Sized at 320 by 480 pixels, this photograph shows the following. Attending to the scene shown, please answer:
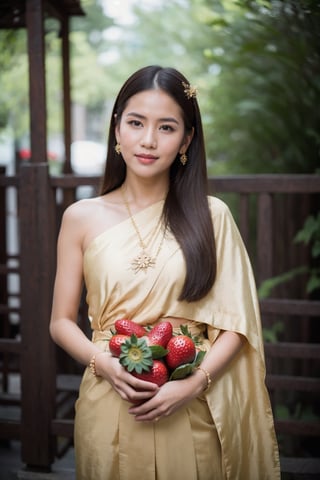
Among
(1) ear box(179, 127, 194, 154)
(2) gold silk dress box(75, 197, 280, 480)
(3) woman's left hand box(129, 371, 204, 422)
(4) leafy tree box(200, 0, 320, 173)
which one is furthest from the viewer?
(4) leafy tree box(200, 0, 320, 173)

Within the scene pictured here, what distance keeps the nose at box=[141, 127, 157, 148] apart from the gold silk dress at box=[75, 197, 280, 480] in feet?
0.87

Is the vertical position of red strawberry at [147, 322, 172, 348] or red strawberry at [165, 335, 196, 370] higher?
red strawberry at [147, 322, 172, 348]

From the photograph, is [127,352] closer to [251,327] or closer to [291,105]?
[251,327]

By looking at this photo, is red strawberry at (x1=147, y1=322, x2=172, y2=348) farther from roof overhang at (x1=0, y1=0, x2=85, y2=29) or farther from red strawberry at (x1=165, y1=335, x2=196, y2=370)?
roof overhang at (x1=0, y1=0, x2=85, y2=29)

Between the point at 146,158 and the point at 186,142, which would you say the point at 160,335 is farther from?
the point at 186,142

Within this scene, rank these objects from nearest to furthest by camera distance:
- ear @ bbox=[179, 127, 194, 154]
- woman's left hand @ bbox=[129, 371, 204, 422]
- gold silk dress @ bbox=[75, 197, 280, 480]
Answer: woman's left hand @ bbox=[129, 371, 204, 422], gold silk dress @ bbox=[75, 197, 280, 480], ear @ bbox=[179, 127, 194, 154]

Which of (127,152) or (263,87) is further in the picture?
(263,87)

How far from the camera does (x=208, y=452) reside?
1929 mm

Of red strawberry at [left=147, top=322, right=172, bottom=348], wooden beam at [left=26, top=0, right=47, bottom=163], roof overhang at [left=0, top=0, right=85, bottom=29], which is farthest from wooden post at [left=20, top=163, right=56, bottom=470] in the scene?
red strawberry at [left=147, top=322, right=172, bottom=348]

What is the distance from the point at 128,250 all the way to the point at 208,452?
2.51 feet

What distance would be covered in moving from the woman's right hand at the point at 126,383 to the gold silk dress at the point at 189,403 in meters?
0.18

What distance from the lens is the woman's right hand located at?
1.67m

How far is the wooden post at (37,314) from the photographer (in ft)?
9.73

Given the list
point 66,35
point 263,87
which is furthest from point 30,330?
point 263,87
